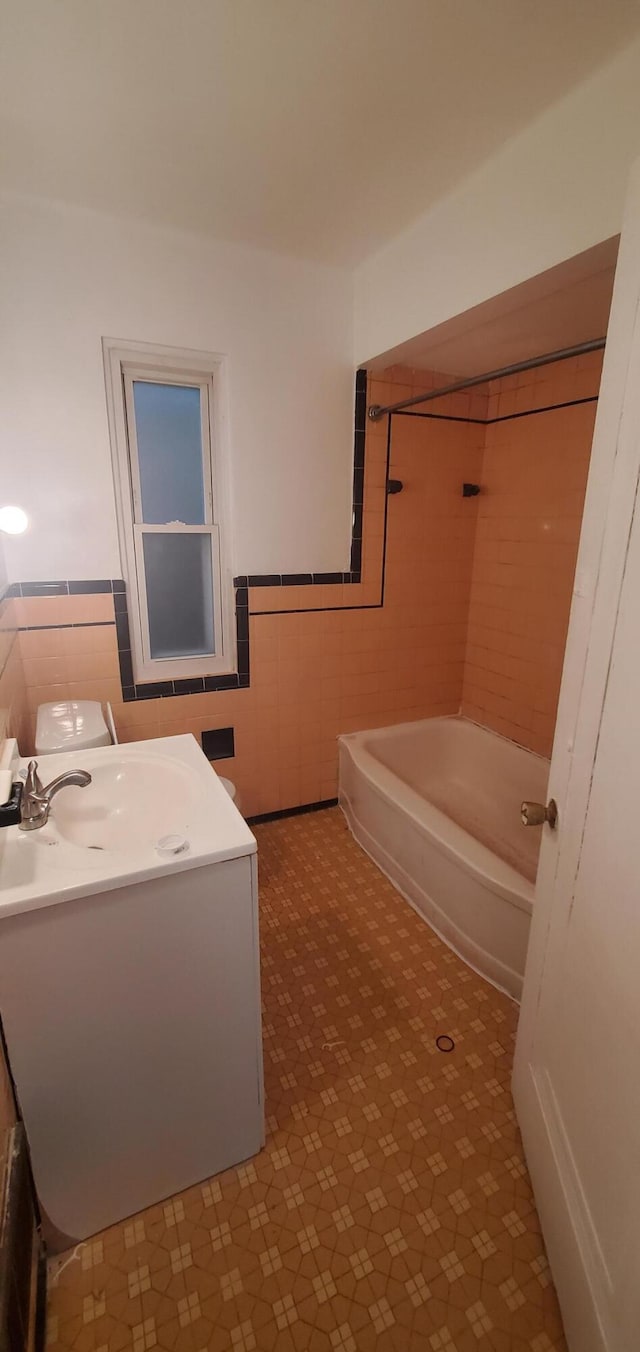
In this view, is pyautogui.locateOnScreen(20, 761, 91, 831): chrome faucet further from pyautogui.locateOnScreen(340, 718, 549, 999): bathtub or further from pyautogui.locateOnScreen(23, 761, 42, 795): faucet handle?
pyautogui.locateOnScreen(340, 718, 549, 999): bathtub

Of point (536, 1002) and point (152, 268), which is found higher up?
point (152, 268)

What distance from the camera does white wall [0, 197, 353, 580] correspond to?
1.70m

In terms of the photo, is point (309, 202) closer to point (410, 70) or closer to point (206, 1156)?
point (410, 70)

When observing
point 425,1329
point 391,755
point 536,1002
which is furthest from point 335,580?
point 425,1329

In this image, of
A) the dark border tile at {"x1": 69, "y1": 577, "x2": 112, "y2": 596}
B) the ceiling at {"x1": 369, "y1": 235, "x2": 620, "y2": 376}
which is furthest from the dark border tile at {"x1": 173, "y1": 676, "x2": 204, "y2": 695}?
the ceiling at {"x1": 369, "y1": 235, "x2": 620, "y2": 376}

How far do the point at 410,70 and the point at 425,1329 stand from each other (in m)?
2.52

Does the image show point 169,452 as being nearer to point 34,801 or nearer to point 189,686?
point 189,686

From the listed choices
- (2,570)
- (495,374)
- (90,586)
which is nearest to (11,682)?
(2,570)

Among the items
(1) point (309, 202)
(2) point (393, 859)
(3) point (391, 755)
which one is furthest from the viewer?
(3) point (391, 755)

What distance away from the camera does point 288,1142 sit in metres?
1.28

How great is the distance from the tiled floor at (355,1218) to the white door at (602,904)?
149 millimetres

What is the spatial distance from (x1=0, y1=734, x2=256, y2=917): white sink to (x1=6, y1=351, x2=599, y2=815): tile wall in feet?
2.72

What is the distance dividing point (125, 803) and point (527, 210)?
1.78m

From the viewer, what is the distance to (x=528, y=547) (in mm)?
2439
